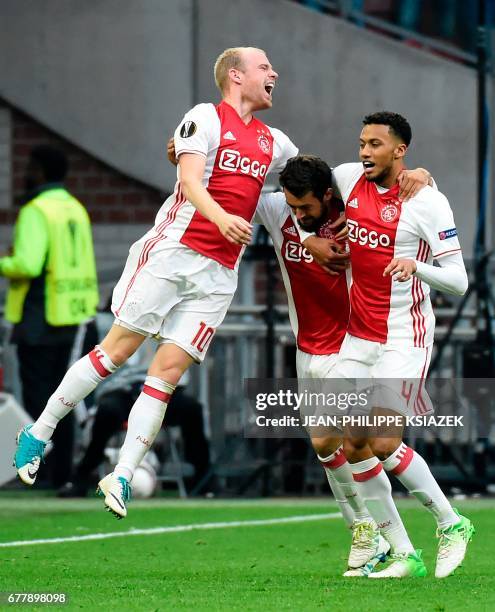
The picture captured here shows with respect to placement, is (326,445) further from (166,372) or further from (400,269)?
(400,269)

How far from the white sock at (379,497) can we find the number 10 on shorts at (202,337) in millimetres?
867

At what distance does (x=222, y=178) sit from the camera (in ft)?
26.9

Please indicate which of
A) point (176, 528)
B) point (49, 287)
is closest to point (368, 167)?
point (176, 528)

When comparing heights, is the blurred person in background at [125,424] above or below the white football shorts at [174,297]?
below

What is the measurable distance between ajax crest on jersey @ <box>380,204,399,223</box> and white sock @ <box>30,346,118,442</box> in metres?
1.38

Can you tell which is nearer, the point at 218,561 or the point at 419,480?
the point at 419,480

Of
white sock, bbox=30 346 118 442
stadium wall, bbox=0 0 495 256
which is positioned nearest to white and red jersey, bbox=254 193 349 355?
white sock, bbox=30 346 118 442

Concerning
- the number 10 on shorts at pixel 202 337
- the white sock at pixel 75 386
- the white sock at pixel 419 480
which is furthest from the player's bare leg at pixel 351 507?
the white sock at pixel 75 386

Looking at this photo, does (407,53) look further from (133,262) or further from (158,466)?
(133,262)

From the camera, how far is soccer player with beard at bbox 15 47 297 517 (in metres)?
8.14

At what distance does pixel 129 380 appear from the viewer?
41.8ft

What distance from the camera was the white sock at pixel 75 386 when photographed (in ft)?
26.9

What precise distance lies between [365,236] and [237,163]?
0.69m

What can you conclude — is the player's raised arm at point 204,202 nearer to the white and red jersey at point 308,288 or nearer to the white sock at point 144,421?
the white and red jersey at point 308,288
